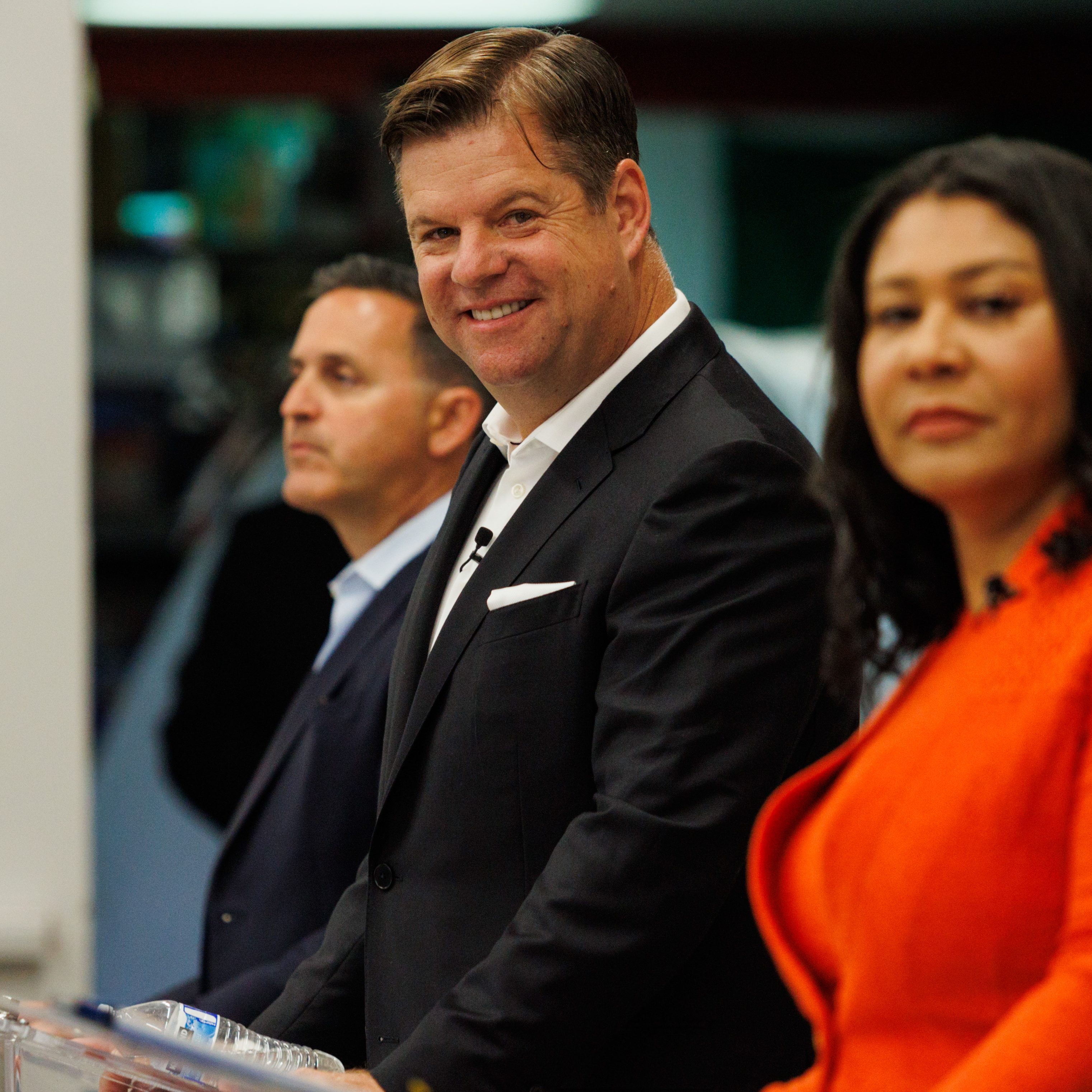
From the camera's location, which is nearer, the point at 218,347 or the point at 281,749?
the point at 281,749

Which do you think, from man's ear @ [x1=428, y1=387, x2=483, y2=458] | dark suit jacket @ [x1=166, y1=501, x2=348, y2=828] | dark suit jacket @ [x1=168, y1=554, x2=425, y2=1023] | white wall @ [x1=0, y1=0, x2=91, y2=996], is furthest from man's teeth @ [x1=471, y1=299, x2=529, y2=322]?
white wall @ [x1=0, y1=0, x2=91, y2=996]

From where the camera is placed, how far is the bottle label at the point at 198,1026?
4.35 feet

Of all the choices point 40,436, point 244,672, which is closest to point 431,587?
point 244,672

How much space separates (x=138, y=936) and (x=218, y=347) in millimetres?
1749

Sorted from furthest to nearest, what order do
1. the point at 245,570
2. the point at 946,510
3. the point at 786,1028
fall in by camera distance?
the point at 245,570 < the point at 786,1028 < the point at 946,510

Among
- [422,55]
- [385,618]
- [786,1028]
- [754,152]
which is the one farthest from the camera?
[754,152]

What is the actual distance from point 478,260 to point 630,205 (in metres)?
0.18

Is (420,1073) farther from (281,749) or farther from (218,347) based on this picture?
(218,347)

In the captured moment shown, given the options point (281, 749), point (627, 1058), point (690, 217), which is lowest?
point (627, 1058)

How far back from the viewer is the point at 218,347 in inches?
176

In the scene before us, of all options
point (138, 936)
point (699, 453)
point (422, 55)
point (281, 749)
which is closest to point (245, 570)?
point (281, 749)

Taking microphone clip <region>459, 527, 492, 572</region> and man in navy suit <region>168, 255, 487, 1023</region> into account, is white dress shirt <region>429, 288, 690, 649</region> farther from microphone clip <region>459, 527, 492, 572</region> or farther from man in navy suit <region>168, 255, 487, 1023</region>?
man in navy suit <region>168, 255, 487, 1023</region>

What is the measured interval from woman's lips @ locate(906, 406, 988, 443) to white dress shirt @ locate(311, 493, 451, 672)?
1.01m

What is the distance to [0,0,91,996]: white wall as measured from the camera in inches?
113
